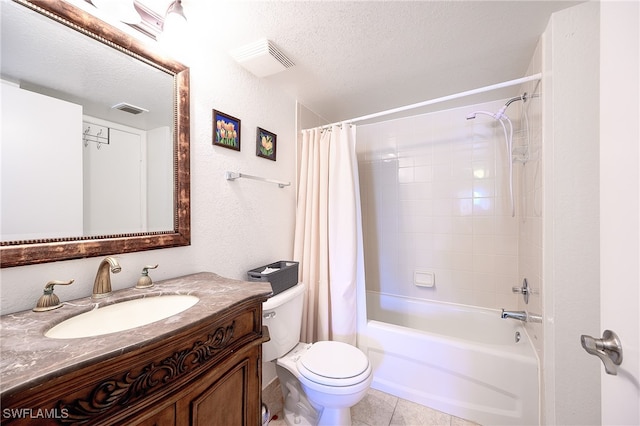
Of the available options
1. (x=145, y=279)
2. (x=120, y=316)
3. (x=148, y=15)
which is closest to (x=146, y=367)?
(x=120, y=316)

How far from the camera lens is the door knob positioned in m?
0.48

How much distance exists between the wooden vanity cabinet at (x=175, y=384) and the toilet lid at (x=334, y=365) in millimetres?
357

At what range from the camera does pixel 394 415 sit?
59.0 inches

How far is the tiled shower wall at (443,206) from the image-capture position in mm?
2004

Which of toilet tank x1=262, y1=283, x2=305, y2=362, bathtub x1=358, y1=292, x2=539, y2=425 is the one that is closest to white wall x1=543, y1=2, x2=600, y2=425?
bathtub x1=358, y1=292, x2=539, y2=425

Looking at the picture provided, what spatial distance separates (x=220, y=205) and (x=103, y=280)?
609mm

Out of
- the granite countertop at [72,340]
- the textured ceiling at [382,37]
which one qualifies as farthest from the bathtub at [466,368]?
the textured ceiling at [382,37]

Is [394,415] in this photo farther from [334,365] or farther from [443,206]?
[443,206]

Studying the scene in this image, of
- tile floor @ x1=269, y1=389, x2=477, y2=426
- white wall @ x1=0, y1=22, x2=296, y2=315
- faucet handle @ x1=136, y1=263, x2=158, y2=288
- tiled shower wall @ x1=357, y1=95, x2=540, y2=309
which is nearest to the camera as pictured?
white wall @ x1=0, y1=22, x2=296, y2=315

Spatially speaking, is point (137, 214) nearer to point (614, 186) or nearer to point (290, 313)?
point (290, 313)

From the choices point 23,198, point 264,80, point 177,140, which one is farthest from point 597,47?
point 23,198

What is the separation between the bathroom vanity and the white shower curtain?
35.1 inches

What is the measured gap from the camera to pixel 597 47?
110 centimetres

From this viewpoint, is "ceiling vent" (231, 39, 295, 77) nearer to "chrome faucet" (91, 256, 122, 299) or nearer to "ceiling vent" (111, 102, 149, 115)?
"ceiling vent" (111, 102, 149, 115)
